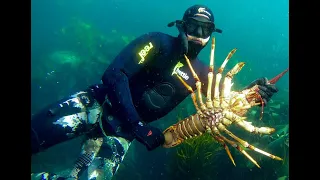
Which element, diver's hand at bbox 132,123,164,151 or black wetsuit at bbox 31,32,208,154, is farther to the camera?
black wetsuit at bbox 31,32,208,154

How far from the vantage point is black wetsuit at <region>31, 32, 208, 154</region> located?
3.43m

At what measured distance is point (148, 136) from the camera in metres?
3.22

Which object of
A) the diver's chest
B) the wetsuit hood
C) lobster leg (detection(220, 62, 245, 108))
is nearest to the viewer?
lobster leg (detection(220, 62, 245, 108))

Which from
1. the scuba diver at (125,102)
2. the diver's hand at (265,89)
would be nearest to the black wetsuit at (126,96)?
the scuba diver at (125,102)

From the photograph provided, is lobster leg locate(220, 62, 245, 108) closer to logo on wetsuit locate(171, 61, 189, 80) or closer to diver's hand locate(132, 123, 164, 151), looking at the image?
diver's hand locate(132, 123, 164, 151)

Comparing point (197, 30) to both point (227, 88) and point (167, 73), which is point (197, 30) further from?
point (227, 88)

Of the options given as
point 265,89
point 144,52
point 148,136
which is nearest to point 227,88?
point 265,89

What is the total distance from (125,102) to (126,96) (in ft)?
0.27

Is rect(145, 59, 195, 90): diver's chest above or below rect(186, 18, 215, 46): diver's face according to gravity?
below

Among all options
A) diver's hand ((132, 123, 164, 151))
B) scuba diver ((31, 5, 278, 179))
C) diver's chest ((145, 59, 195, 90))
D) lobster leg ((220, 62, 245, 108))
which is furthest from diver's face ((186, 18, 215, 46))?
diver's hand ((132, 123, 164, 151))

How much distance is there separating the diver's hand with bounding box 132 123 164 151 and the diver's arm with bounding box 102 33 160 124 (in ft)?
0.36

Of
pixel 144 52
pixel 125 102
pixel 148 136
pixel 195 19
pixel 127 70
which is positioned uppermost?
pixel 195 19

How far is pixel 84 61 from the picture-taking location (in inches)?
485

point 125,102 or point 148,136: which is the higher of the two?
point 125,102
